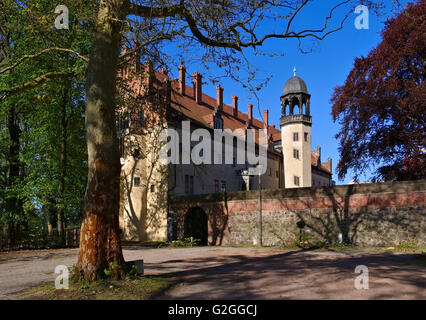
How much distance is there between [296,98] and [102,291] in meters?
36.6

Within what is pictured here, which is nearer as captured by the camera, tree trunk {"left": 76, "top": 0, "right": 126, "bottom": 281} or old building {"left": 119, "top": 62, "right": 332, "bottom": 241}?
tree trunk {"left": 76, "top": 0, "right": 126, "bottom": 281}

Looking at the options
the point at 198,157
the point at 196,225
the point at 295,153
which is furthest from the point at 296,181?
the point at 196,225

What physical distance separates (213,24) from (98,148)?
14.4 feet

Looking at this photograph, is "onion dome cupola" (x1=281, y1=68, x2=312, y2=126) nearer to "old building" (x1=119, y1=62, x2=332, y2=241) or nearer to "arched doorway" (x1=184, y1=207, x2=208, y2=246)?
"old building" (x1=119, y1=62, x2=332, y2=241)

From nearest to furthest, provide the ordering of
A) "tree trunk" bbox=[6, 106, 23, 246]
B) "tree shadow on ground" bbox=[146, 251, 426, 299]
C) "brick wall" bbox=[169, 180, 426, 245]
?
"tree shadow on ground" bbox=[146, 251, 426, 299]
"brick wall" bbox=[169, 180, 426, 245]
"tree trunk" bbox=[6, 106, 23, 246]

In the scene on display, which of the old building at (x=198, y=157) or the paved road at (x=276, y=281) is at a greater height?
the old building at (x=198, y=157)

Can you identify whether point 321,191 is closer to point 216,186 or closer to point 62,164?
point 62,164

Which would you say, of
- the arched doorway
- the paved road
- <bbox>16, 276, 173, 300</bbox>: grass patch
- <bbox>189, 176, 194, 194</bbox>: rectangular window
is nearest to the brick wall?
the arched doorway

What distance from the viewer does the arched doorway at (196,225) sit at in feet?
81.8

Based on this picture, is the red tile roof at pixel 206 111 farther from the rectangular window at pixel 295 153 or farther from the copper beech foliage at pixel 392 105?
the copper beech foliage at pixel 392 105

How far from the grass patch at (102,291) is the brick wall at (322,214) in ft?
46.4

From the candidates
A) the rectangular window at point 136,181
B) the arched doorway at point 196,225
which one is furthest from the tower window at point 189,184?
the arched doorway at point 196,225

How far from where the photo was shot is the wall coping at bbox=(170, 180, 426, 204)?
59.1 feet
